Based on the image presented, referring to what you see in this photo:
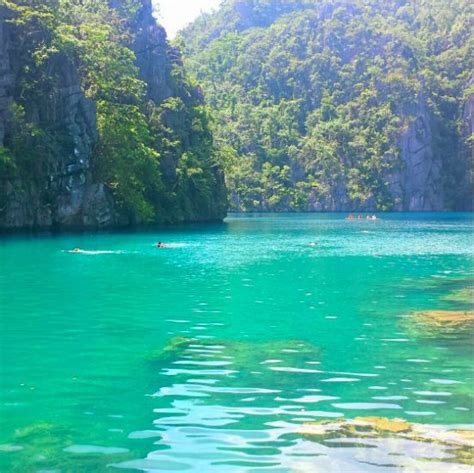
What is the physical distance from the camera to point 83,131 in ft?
201

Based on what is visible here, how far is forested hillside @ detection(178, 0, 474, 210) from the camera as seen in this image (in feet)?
495

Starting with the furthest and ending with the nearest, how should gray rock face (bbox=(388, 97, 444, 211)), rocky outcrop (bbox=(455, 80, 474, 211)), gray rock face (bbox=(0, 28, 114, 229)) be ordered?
1. rocky outcrop (bbox=(455, 80, 474, 211))
2. gray rock face (bbox=(388, 97, 444, 211))
3. gray rock face (bbox=(0, 28, 114, 229))

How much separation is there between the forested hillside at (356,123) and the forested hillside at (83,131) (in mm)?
55717

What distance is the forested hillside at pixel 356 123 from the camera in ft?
495

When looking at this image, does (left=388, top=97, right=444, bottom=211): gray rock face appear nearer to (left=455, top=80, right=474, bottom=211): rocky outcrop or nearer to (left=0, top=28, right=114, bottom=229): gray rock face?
(left=455, top=80, right=474, bottom=211): rocky outcrop

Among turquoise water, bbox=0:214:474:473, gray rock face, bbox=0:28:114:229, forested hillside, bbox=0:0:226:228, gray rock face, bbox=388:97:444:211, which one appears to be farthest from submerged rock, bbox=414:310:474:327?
gray rock face, bbox=388:97:444:211

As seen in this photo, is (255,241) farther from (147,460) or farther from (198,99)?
(198,99)

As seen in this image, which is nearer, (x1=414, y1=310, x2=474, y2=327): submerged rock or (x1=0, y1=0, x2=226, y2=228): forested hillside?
(x1=414, y1=310, x2=474, y2=327): submerged rock

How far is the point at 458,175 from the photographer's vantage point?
156 meters

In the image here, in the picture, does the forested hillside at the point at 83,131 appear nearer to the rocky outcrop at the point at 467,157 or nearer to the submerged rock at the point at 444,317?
the submerged rock at the point at 444,317

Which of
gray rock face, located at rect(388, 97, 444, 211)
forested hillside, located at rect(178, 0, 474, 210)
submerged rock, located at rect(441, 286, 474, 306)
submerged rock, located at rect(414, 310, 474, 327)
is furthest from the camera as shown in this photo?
forested hillside, located at rect(178, 0, 474, 210)

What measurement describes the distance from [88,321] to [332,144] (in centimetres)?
14528

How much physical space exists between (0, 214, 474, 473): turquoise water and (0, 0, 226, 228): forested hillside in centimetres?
3095

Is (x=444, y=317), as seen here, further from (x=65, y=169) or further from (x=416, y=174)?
(x=416, y=174)
